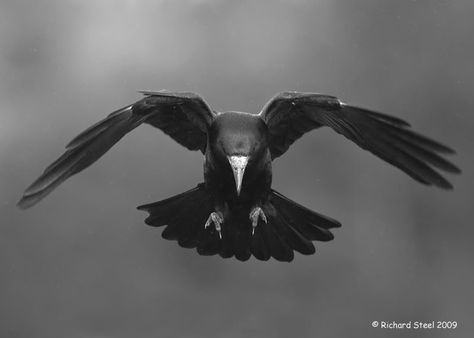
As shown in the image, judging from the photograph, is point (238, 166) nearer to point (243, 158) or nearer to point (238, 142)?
point (243, 158)

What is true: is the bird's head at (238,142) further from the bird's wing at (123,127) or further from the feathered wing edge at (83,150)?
the feathered wing edge at (83,150)

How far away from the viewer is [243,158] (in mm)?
7754

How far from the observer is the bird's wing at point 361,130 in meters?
7.34

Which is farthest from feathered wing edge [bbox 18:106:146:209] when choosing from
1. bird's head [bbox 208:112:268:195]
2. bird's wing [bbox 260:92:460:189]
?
bird's wing [bbox 260:92:460:189]

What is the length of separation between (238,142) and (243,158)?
14 cm

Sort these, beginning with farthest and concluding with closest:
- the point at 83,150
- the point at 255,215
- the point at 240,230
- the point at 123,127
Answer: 1. the point at 240,230
2. the point at 255,215
3. the point at 123,127
4. the point at 83,150

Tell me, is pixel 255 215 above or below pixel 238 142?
below

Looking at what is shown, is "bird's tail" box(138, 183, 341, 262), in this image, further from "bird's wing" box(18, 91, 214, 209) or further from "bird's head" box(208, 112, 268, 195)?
"bird's head" box(208, 112, 268, 195)

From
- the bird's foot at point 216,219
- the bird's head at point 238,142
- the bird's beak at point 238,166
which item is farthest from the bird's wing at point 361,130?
the bird's foot at point 216,219

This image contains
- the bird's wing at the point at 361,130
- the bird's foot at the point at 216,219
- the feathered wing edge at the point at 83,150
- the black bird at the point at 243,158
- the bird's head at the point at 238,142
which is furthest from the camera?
A: the bird's foot at the point at 216,219

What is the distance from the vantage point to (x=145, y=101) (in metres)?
8.02

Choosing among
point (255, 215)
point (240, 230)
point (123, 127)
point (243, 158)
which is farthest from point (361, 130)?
point (123, 127)

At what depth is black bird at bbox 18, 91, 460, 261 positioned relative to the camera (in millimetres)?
7590

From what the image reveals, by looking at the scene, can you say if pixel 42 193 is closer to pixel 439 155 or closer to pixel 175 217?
pixel 175 217
